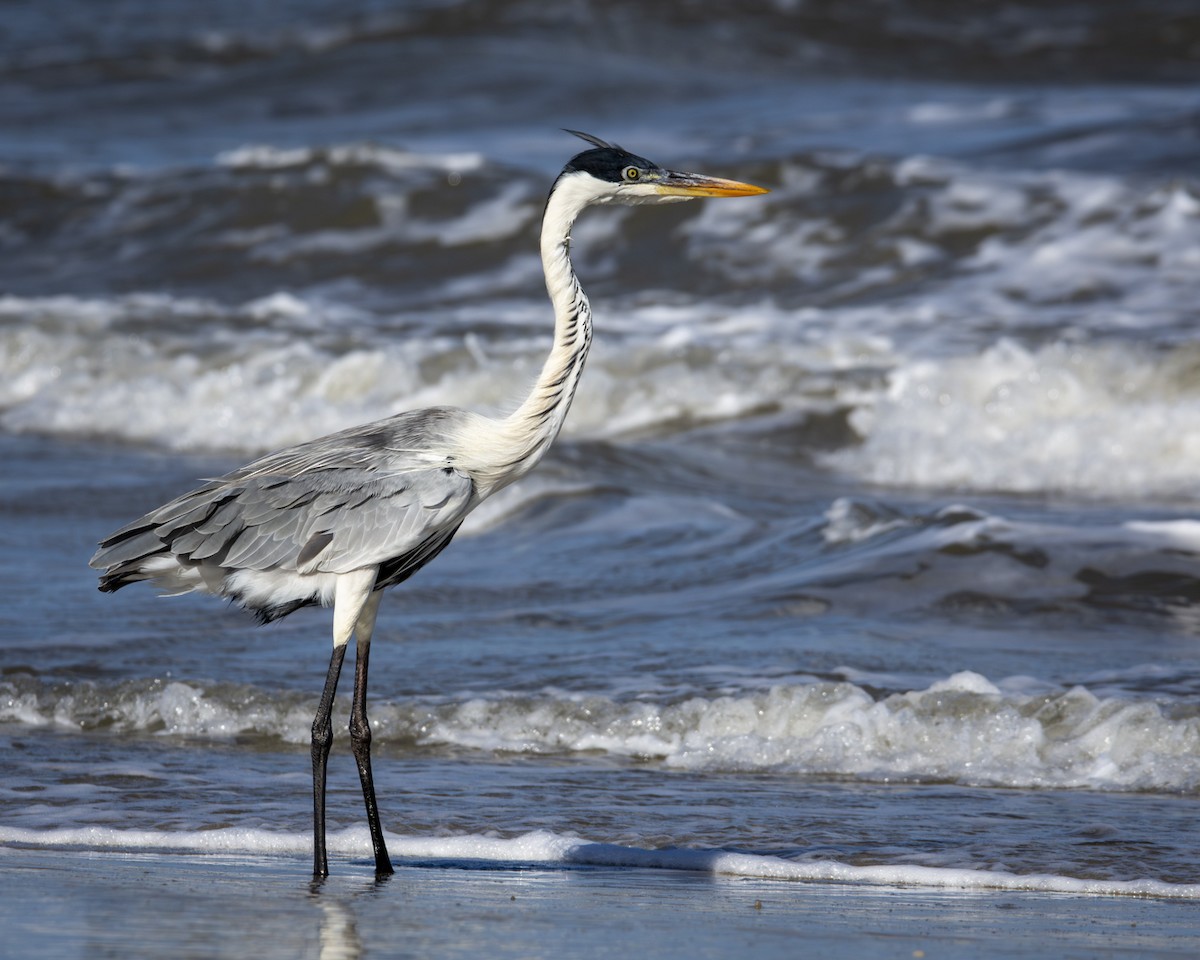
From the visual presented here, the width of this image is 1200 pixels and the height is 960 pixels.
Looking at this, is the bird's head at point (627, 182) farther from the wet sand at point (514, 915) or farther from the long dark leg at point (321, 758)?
the wet sand at point (514, 915)

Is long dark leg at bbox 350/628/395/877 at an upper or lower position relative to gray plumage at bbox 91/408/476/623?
lower

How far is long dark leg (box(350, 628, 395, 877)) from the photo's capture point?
469 cm

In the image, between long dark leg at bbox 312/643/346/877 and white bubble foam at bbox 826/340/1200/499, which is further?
white bubble foam at bbox 826/340/1200/499

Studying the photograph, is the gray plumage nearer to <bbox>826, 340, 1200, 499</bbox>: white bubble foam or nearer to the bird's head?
the bird's head

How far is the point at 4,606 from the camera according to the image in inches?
296

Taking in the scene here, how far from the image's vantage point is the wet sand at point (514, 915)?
3764mm

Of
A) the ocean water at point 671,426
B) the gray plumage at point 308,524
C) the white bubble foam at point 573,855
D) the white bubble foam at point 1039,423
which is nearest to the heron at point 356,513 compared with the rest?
the gray plumage at point 308,524

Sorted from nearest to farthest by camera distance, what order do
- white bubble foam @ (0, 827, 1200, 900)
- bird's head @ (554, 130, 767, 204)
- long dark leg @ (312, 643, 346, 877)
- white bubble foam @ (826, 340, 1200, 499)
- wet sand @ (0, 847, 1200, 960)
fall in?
1. wet sand @ (0, 847, 1200, 960)
2. white bubble foam @ (0, 827, 1200, 900)
3. long dark leg @ (312, 643, 346, 877)
4. bird's head @ (554, 130, 767, 204)
5. white bubble foam @ (826, 340, 1200, 499)

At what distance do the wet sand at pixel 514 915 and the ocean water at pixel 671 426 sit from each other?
223 millimetres

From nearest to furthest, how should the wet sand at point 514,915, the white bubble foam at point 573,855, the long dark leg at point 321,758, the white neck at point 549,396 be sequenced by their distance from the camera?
the wet sand at point 514,915 → the white bubble foam at point 573,855 → the long dark leg at point 321,758 → the white neck at point 549,396

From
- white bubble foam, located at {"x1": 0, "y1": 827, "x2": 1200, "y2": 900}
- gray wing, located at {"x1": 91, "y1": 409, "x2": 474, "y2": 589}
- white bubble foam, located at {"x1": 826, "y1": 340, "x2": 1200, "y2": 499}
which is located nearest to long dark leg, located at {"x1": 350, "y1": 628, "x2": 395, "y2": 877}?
white bubble foam, located at {"x1": 0, "y1": 827, "x2": 1200, "y2": 900}

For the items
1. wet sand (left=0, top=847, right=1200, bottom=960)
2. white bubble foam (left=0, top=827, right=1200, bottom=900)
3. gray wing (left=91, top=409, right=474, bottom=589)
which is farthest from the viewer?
gray wing (left=91, top=409, right=474, bottom=589)

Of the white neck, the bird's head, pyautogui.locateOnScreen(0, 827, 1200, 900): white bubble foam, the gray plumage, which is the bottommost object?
pyautogui.locateOnScreen(0, 827, 1200, 900): white bubble foam

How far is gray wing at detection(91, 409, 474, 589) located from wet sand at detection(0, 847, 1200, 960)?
0.84 m
